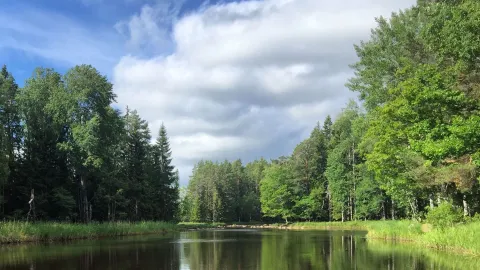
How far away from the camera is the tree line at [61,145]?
1759 inches

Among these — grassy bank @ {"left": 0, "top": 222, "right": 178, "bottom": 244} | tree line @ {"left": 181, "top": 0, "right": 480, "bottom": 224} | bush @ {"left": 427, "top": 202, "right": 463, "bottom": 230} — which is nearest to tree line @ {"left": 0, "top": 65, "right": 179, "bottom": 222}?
grassy bank @ {"left": 0, "top": 222, "right": 178, "bottom": 244}

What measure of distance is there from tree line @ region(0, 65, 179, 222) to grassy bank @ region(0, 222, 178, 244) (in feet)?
19.6

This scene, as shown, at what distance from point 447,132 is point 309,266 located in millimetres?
12834

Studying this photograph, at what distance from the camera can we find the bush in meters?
24.5

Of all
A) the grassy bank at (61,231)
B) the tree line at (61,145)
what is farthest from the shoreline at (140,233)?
the tree line at (61,145)

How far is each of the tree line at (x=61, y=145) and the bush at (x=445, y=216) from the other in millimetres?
35917

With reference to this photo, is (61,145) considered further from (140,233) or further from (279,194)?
(279,194)

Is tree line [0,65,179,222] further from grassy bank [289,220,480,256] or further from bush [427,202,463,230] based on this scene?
bush [427,202,463,230]

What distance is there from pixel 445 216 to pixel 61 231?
31.9 meters

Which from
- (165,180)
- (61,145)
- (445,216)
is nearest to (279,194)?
(165,180)

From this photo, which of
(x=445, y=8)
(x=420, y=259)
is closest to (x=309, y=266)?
(x=420, y=259)

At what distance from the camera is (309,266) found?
1792cm

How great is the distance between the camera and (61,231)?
35562 millimetres

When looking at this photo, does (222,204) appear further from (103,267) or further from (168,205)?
(103,267)
